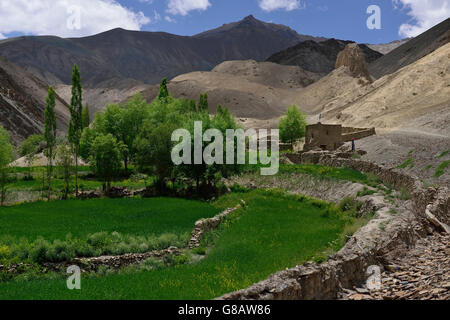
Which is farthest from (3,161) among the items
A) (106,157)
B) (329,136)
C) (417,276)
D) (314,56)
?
(314,56)

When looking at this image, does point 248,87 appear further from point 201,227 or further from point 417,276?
point 417,276

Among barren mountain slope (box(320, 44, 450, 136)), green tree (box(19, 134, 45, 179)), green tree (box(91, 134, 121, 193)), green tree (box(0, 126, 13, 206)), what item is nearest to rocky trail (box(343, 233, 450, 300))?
green tree (box(0, 126, 13, 206))

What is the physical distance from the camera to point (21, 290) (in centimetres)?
1121

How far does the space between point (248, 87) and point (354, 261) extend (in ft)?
423

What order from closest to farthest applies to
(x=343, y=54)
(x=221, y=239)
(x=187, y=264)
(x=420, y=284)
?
(x=420, y=284), (x=187, y=264), (x=221, y=239), (x=343, y=54)

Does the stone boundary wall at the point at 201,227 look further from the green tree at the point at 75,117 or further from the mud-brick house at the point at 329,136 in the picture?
the mud-brick house at the point at 329,136

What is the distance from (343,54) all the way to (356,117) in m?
59.4

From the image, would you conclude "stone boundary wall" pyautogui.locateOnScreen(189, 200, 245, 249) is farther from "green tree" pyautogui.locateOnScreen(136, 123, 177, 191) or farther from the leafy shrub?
"green tree" pyautogui.locateOnScreen(136, 123, 177, 191)

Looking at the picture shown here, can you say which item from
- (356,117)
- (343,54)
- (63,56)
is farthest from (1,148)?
(63,56)

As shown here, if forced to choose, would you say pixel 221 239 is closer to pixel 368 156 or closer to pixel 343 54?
pixel 368 156

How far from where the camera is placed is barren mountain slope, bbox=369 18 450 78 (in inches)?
4131

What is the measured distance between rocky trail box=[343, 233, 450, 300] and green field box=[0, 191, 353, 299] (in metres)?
2.92

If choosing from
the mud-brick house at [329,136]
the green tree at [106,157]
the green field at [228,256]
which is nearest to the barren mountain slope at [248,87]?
the mud-brick house at [329,136]

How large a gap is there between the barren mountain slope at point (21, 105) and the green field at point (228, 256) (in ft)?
201
